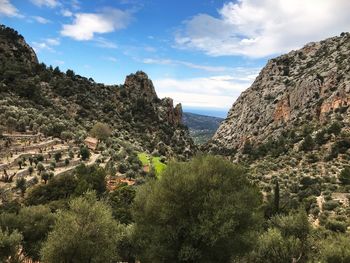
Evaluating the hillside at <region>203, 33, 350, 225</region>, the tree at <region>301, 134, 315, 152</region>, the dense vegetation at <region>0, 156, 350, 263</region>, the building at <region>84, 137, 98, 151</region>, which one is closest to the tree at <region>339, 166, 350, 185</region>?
the hillside at <region>203, 33, 350, 225</region>

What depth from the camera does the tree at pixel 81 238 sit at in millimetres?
28625

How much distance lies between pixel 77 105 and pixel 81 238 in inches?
3556

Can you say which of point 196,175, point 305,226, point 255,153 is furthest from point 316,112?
point 196,175

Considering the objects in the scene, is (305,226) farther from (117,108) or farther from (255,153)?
(117,108)

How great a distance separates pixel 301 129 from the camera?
104m

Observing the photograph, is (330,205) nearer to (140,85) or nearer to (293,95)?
(293,95)

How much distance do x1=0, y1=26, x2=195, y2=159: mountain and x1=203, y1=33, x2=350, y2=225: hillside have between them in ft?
75.4

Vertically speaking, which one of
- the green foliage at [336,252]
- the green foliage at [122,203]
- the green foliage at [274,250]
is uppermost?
the green foliage at [336,252]

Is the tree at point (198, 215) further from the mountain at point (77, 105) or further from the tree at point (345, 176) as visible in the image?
the mountain at point (77, 105)

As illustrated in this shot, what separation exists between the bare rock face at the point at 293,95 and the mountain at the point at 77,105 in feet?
75.7

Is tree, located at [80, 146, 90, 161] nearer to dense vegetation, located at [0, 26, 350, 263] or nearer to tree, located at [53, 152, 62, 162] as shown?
dense vegetation, located at [0, 26, 350, 263]

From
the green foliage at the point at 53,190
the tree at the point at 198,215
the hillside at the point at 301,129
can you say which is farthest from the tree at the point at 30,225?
the hillside at the point at 301,129

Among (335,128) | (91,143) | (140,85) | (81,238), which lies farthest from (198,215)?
(140,85)

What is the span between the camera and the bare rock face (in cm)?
10556
